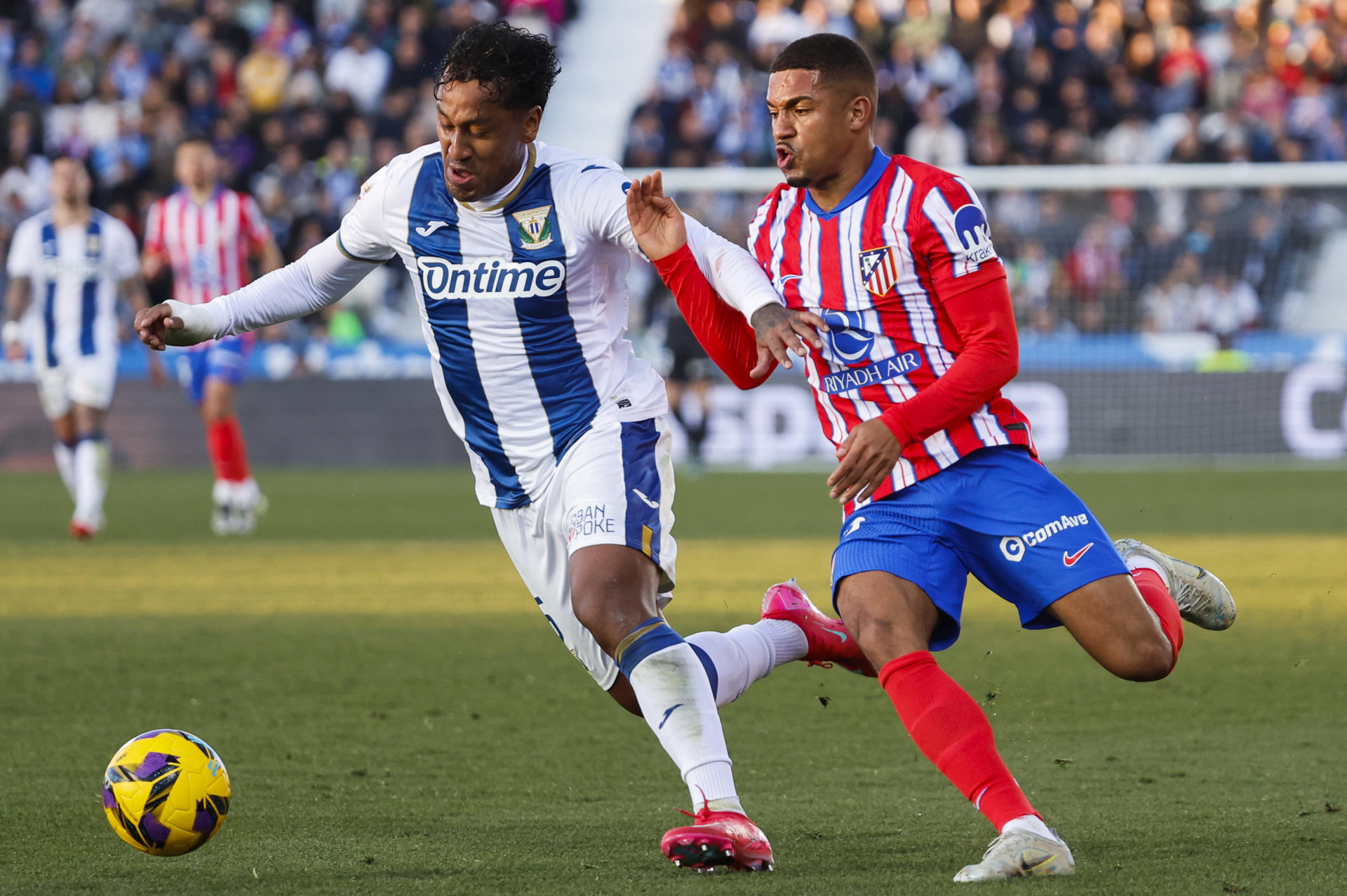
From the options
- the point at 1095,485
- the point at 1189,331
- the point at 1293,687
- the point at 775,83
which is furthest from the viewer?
the point at 1189,331

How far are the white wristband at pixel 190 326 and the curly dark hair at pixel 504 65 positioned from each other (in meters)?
0.83

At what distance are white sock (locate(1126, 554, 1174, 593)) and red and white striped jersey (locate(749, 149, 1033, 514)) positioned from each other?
782 millimetres

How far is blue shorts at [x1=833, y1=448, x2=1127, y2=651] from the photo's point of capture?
3918 millimetres

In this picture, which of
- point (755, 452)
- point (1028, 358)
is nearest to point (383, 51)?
point (755, 452)

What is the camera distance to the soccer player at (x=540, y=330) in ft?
13.2

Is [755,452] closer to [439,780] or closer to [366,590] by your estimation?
[366,590]

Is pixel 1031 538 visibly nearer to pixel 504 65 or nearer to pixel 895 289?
pixel 895 289

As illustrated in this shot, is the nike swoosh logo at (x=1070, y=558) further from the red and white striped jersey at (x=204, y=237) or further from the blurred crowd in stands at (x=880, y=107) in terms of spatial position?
the blurred crowd in stands at (x=880, y=107)

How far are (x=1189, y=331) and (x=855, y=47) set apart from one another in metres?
13.3

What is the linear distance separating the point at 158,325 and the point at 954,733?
87.3 inches

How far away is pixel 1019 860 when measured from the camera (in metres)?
3.44


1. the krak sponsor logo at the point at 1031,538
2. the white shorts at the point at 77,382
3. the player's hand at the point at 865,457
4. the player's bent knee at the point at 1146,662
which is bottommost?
the white shorts at the point at 77,382

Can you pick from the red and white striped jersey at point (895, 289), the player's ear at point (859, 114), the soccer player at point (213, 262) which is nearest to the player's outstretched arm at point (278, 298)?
the red and white striped jersey at point (895, 289)

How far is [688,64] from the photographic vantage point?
2097cm
